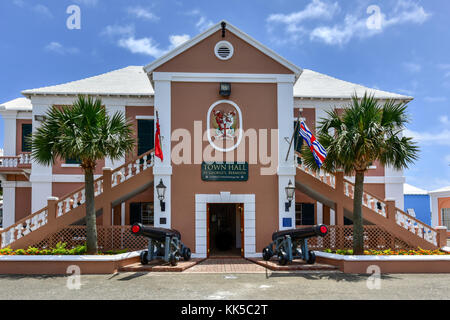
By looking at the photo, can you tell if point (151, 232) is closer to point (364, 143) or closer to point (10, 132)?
point (364, 143)

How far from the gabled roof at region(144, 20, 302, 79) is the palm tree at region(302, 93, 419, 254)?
337cm

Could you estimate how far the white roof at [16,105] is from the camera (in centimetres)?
1802

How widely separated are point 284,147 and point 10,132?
13.5 metres

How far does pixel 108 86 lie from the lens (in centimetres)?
1792

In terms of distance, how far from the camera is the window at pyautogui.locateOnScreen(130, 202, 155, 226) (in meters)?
16.8

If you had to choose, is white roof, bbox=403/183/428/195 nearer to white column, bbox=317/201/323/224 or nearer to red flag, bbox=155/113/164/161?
white column, bbox=317/201/323/224

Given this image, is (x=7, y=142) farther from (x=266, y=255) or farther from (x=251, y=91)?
A: (x=266, y=255)

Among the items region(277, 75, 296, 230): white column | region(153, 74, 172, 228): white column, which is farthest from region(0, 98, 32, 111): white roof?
region(277, 75, 296, 230): white column

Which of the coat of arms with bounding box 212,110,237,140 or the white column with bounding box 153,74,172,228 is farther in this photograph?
the coat of arms with bounding box 212,110,237,140

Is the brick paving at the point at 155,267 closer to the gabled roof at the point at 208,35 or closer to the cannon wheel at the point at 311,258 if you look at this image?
the cannon wheel at the point at 311,258

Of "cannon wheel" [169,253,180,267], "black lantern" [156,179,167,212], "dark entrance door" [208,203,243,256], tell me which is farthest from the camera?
"dark entrance door" [208,203,243,256]

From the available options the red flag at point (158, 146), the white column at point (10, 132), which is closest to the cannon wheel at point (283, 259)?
the red flag at point (158, 146)
